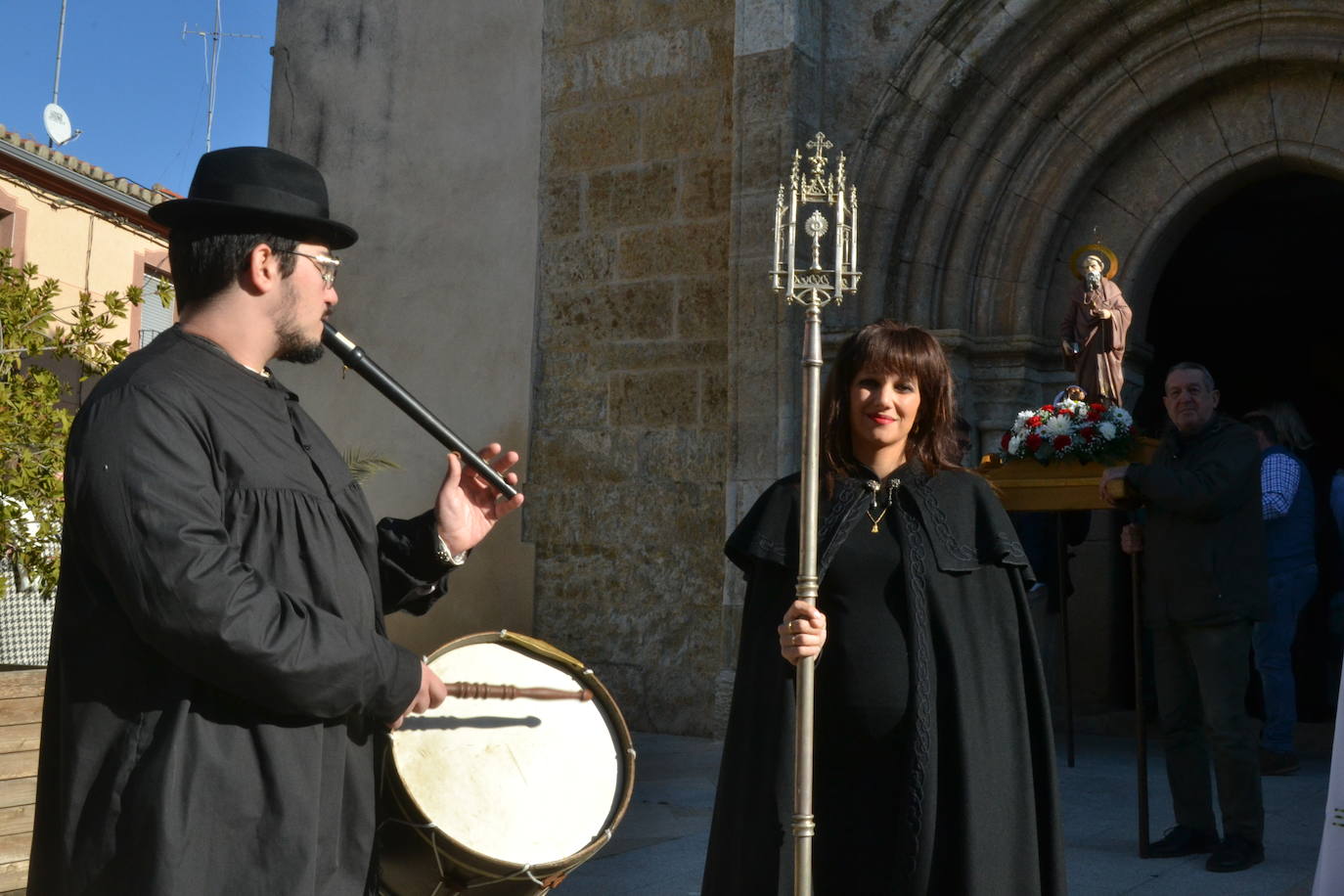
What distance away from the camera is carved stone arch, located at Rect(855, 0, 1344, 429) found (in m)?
7.04

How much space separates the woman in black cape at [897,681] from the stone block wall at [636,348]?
4985 mm

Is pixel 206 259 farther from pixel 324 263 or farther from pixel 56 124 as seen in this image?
pixel 56 124

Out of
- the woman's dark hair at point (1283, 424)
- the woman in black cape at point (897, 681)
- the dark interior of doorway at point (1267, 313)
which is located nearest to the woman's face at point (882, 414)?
the woman in black cape at point (897, 681)

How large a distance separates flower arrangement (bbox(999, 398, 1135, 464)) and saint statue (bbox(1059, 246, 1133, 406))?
889mm

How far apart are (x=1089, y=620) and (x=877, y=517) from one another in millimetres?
5197

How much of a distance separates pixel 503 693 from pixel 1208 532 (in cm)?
305

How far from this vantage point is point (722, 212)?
8.05m

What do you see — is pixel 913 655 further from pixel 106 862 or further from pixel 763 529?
pixel 106 862

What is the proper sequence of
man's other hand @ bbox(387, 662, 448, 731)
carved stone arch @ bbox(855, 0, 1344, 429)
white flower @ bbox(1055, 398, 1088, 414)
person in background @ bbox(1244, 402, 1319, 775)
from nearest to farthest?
man's other hand @ bbox(387, 662, 448, 731) → white flower @ bbox(1055, 398, 1088, 414) → person in background @ bbox(1244, 402, 1319, 775) → carved stone arch @ bbox(855, 0, 1344, 429)

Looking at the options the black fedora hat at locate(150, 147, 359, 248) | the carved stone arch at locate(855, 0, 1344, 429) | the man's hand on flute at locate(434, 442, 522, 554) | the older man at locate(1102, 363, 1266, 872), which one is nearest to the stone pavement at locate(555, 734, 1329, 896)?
the older man at locate(1102, 363, 1266, 872)

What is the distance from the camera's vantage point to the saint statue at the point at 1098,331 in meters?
6.73

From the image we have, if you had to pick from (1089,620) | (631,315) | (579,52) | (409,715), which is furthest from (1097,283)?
(409,715)

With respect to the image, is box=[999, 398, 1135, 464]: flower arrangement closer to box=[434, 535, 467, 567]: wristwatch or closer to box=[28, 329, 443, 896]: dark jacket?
box=[434, 535, 467, 567]: wristwatch

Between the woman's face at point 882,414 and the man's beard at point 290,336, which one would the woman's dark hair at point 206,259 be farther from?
the woman's face at point 882,414
